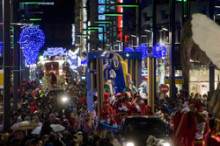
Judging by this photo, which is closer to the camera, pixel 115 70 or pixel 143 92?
pixel 143 92

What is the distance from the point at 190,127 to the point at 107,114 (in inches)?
370

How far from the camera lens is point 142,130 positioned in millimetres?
13242

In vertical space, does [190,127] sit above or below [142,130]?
above

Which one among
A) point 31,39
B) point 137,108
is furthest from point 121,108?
point 31,39

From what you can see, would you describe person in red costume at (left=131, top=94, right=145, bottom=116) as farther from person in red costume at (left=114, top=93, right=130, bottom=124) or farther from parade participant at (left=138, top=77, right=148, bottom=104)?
parade participant at (left=138, top=77, right=148, bottom=104)

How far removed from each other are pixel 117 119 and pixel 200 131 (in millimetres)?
8930

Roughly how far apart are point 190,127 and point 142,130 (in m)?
3.61

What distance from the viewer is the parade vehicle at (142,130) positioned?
12859 millimetres

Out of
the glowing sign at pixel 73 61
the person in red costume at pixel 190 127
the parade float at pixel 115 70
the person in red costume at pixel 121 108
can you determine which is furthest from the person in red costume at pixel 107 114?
the glowing sign at pixel 73 61

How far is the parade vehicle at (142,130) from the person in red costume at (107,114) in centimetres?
522

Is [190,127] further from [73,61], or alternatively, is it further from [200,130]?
[73,61]

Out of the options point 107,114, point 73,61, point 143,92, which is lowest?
point 107,114

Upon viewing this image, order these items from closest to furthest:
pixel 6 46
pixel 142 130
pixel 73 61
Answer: pixel 142 130 → pixel 6 46 → pixel 73 61

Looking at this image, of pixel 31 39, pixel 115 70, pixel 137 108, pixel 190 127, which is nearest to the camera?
pixel 190 127
